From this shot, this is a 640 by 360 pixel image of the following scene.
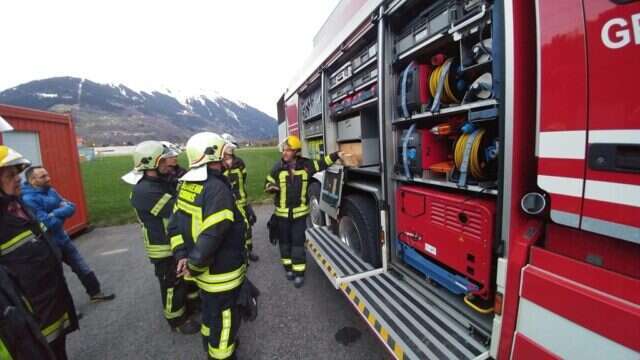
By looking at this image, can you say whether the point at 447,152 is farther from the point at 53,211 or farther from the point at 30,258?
the point at 53,211

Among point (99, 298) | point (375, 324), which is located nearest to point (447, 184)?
point (375, 324)

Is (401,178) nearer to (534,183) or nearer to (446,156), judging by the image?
(446,156)

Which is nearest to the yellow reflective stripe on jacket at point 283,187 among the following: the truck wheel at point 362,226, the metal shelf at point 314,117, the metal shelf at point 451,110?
the truck wheel at point 362,226

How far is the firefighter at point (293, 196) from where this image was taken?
3.61 m

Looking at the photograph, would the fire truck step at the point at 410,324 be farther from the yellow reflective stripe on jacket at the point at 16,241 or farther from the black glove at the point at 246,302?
the yellow reflective stripe on jacket at the point at 16,241

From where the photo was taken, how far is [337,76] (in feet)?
11.1

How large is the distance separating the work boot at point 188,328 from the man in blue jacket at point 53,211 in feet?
5.10

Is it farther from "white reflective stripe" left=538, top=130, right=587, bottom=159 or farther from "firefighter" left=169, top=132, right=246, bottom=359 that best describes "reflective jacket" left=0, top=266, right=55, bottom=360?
"white reflective stripe" left=538, top=130, right=587, bottom=159

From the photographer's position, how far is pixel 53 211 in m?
3.26

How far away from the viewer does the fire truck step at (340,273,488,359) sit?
1578mm

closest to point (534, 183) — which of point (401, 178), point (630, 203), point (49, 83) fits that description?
point (630, 203)

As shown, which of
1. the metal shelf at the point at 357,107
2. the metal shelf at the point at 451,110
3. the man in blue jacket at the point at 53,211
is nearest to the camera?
the metal shelf at the point at 451,110

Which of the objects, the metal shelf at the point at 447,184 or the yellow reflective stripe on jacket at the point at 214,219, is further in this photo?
the yellow reflective stripe on jacket at the point at 214,219

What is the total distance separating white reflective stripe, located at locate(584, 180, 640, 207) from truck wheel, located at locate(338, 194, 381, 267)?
187 cm
